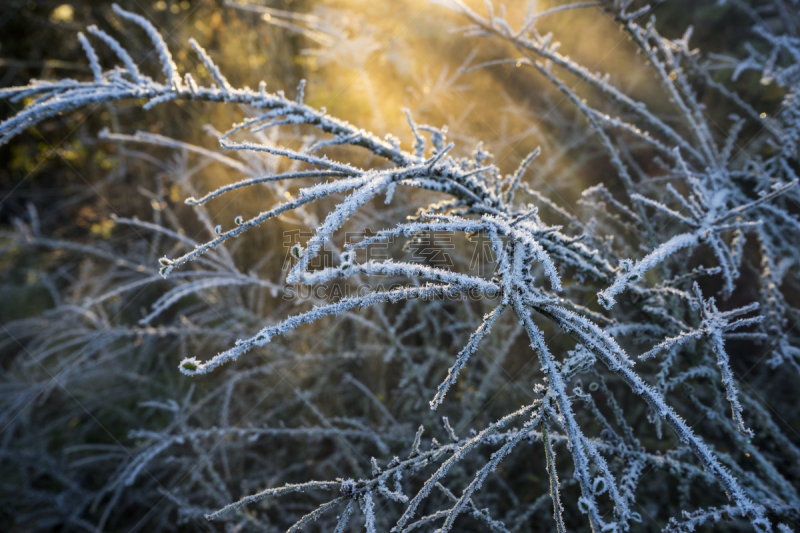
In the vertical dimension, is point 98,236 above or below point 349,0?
below

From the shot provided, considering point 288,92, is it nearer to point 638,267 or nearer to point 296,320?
point 296,320

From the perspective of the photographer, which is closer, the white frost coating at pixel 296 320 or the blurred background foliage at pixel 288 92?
the white frost coating at pixel 296 320

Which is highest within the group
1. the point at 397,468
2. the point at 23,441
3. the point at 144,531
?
the point at 23,441

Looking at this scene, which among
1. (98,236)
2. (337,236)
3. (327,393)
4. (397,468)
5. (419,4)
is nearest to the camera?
(397,468)

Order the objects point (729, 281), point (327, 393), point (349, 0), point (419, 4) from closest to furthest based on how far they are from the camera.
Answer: point (729, 281) < point (327, 393) < point (419, 4) < point (349, 0)

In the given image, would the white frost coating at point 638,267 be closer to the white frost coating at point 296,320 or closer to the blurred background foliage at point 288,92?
the white frost coating at point 296,320

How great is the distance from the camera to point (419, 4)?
2.84 meters

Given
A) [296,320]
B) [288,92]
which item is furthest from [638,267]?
[288,92]

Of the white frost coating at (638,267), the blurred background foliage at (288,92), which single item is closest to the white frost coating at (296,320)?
the white frost coating at (638,267)

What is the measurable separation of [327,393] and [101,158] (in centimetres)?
356

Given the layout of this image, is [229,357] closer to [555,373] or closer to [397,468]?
[397,468]

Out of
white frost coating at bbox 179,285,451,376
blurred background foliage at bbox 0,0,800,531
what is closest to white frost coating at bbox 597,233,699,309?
white frost coating at bbox 179,285,451,376

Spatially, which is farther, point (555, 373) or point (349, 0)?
point (349, 0)

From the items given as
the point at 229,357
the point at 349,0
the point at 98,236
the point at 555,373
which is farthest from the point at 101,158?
the point at 555,373
